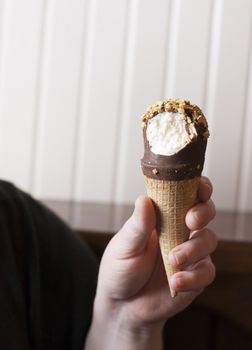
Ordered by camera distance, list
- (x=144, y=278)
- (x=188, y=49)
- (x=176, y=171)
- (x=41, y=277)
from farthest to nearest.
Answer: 1. (x=188, y=49)
2. (x=41, y=277)
3. (x=144, y=278)
4. (x=176, y=171)

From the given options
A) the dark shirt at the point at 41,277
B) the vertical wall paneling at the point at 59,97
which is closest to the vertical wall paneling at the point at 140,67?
the vertical wall paneling at the point at 59,97

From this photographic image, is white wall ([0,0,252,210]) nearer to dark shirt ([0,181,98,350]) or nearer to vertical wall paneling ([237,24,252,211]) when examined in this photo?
vertical wall paneling ([237,24,252,211])

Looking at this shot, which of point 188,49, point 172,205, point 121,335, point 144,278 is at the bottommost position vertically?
point 121,335

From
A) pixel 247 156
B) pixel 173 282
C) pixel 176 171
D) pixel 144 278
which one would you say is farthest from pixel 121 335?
pixel 247 156

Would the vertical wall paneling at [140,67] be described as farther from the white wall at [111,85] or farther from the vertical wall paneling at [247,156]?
the vertical wall paneling at [247,156]

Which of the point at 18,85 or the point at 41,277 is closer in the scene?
the point at 41,277

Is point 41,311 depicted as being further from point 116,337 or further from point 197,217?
point 197,217

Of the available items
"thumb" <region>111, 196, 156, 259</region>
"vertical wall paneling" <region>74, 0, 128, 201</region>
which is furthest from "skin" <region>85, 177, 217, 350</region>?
"vertical wall paneling" <region>74, 0, 128, 201</region>

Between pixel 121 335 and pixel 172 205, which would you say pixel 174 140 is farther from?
pixel 121 335

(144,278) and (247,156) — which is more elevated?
(247,156)
